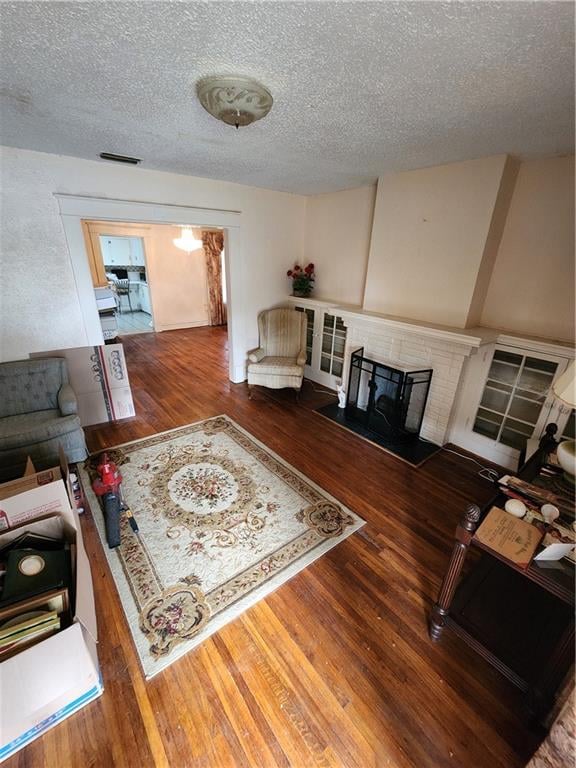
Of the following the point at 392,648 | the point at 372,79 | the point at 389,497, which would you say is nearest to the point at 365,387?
the point at 389,497

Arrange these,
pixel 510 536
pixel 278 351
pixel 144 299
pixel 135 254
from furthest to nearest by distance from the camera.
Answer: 1. pixel 135 254
2. pixel 144 299
3. pixel 278 351
4. pixel 510 536

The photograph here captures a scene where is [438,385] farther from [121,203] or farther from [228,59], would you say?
[121,203]

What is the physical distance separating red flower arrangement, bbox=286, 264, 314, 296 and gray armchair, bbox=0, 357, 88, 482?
288 cm

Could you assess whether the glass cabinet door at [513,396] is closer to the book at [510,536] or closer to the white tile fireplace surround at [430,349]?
the white tile fireplace surround at [430,349]

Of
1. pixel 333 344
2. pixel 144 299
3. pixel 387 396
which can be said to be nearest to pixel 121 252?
pixel 144 299

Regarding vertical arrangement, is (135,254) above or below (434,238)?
below

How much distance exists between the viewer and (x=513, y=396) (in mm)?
2711

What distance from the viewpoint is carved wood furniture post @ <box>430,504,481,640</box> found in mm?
1319

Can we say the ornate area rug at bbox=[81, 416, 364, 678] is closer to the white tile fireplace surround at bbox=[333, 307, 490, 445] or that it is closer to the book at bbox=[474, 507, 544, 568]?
the book at bbox=[474, 507, 544, 568]

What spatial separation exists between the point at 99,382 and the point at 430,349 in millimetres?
3320

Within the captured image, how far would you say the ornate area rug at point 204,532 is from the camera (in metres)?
1.65

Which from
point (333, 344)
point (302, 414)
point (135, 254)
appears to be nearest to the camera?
point (302, 414)

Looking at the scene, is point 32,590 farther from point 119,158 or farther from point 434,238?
point 434,238

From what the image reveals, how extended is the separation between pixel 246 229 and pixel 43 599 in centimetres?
381
